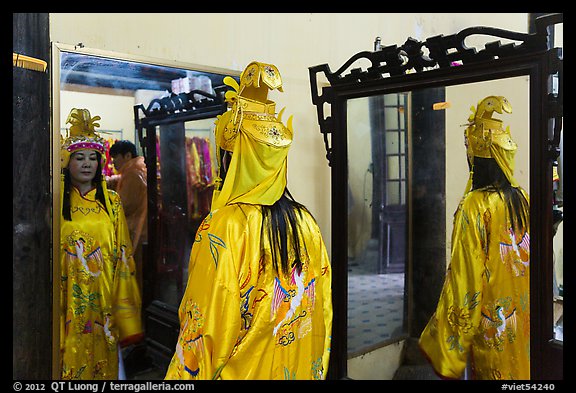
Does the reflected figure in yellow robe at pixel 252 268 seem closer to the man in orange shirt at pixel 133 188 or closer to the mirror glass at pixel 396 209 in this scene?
the man in orange shirt at pixel 133 188

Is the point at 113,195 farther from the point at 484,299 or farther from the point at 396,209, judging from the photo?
the point at 484,299

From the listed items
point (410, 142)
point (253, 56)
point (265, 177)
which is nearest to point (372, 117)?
point (410, 142)

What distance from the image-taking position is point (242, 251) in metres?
1.21

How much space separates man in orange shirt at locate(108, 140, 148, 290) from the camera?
1454mm

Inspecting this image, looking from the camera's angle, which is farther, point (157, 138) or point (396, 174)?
point (396, 174)

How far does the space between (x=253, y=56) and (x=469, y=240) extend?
0.93 meters

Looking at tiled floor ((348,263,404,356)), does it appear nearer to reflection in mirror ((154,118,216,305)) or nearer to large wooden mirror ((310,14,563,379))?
large wooden mirror ((310,14,563,379))

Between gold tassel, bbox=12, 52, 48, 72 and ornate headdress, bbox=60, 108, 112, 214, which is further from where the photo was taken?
ornate headdress, bbox=60, 108, 112, 214

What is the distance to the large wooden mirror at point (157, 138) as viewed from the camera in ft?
4.49

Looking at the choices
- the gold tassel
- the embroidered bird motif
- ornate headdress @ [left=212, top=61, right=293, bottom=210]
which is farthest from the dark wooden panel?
the embroidered bird motif

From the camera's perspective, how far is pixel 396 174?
181 centimetres

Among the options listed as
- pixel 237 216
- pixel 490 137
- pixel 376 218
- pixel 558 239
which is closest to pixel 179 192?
pixel 237 216

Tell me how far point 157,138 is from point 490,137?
0.96m

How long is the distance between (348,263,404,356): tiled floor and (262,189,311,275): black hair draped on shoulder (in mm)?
553
